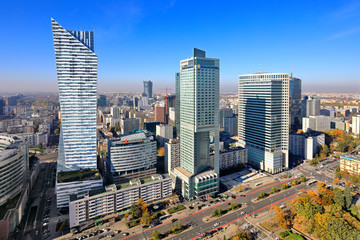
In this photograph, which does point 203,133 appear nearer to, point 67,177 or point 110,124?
point 67,177

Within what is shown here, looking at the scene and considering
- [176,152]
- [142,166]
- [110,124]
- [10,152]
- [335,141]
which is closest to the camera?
[10,152]

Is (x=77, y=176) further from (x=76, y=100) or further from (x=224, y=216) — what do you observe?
(x=224, y=216)

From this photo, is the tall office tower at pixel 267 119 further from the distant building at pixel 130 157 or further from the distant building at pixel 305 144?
the distant building at pixel 130 157

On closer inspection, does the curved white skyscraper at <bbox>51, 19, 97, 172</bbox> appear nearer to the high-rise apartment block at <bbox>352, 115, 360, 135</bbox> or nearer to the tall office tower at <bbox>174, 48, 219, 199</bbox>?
the tall office tower at <bbox>174, 48, 219, 199</bbox>

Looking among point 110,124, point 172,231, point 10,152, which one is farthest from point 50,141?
point 172,231

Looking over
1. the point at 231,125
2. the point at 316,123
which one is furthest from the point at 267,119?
the point at 316,123
